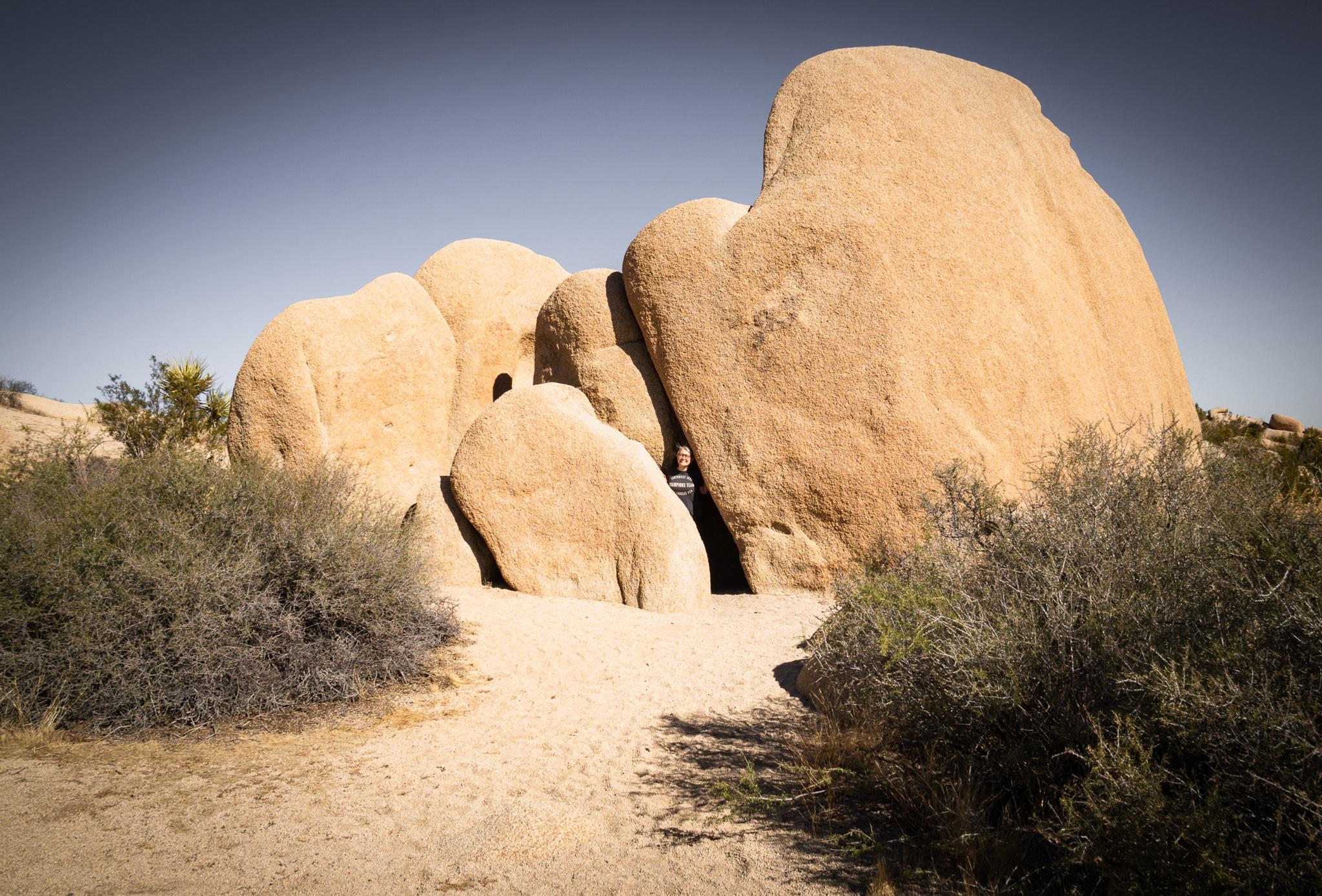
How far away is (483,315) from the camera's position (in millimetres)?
9836

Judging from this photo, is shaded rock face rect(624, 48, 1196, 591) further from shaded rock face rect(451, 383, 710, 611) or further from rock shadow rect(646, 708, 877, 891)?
rock shadow rect(646, 708, 877, 891)

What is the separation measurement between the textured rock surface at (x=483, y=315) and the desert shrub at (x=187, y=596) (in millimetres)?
4583

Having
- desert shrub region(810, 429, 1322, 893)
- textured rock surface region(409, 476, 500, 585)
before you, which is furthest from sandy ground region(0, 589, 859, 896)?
textured rock surface region(409, 476, 500, 585)

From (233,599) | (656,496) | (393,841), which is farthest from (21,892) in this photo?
(656,496)

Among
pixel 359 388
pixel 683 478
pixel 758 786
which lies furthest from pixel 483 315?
pixel 758 786

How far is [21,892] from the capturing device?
8.45ft

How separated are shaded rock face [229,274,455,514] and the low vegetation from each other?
635 cm

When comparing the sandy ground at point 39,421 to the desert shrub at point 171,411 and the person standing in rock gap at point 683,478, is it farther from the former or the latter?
the person standing in rock gap at point 683,478

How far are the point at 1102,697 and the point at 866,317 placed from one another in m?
5.07

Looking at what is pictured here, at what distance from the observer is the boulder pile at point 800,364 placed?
7109 mm

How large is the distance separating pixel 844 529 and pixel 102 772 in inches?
225

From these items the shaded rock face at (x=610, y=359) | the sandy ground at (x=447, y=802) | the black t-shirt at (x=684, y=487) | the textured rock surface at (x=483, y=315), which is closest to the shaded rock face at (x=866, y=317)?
the shaded rock face at (x=610, y=359)

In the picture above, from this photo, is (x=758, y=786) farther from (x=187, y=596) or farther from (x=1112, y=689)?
(x=187, y=596)

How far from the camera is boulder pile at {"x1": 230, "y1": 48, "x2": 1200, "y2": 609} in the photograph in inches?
280
